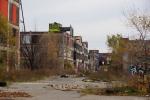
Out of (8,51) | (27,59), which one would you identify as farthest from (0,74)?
(27,59)

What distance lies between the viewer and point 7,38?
7131 cm

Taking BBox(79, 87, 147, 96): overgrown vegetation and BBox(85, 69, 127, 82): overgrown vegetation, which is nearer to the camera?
BBox(79, 87, 147, 96): overgrown vegetation

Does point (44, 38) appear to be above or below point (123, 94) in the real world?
above

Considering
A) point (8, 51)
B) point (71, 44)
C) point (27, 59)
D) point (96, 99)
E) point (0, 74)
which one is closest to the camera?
point (96, 99)

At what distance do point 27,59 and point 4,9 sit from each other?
2421 centimetres

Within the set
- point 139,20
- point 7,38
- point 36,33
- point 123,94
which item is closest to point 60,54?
point 36,33

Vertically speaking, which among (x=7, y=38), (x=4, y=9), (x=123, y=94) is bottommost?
Answer: (x=123, y=94)

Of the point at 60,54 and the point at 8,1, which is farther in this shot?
the point at 60,54

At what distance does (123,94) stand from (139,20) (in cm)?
2952

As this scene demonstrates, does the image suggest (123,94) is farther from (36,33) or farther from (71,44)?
(71,44)

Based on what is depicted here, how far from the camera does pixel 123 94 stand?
32.3 metres

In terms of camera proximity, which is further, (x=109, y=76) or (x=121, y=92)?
(x=109, y=76)

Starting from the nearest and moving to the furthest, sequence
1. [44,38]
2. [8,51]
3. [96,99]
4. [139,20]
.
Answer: [96,99] → [139,20] → [8,51] → [44,38]

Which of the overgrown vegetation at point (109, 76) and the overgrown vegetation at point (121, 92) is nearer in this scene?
the overgrown vegetation at point (121, 92)
